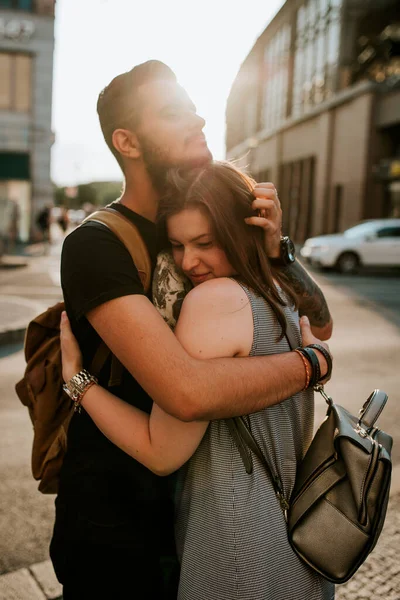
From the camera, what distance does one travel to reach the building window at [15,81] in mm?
29297

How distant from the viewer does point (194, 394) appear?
1410mm

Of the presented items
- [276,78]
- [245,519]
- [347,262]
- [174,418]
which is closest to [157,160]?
[174,418]

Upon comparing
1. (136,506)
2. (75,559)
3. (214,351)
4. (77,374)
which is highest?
(214,351)

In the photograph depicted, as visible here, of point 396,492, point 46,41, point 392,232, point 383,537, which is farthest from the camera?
point 46,41

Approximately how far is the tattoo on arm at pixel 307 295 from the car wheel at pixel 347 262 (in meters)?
18.6

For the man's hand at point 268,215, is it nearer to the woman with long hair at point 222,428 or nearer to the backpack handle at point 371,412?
the woman with long hair at point 222,428

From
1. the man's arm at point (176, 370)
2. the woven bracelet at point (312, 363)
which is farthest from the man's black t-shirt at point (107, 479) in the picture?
the woven bracelet at point (312, 363)

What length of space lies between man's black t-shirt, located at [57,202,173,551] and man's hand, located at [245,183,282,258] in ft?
1.05

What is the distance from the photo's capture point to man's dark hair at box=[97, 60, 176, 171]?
1790mm

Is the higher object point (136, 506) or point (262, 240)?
point (262, 240)

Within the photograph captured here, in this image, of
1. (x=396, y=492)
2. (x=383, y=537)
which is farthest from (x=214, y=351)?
(x=396, y=492)

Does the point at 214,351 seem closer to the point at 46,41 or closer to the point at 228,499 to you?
the point at 228,499

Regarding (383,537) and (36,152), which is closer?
(383,537)

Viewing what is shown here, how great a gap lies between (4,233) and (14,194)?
7266 mm
